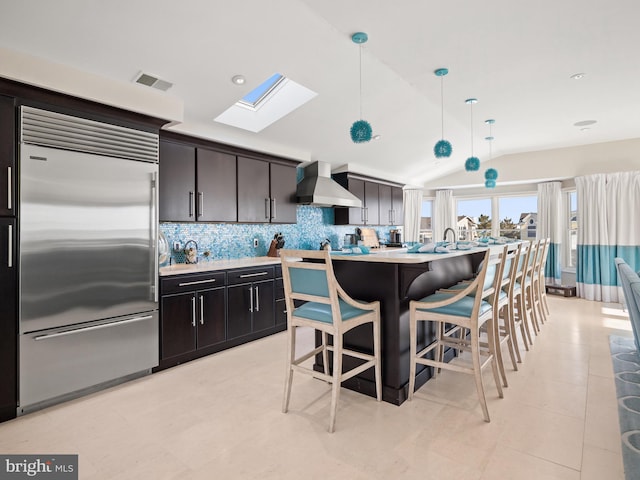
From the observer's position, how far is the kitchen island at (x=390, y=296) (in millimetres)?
2465

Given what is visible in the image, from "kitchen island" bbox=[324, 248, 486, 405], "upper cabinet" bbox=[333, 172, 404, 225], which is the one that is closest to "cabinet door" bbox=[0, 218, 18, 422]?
"kitchen island" bbox=[324, 248, 486, 405]

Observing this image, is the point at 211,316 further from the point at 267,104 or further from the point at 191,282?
the point at 267,104

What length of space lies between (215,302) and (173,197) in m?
1.17

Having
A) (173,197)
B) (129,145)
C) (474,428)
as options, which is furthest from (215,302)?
(474,428)

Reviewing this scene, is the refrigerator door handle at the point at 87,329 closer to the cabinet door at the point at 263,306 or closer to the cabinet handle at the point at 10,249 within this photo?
the cabinet handle at the point at 10,249

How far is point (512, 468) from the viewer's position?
1799mm

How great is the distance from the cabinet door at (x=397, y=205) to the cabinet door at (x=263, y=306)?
12.9 feet

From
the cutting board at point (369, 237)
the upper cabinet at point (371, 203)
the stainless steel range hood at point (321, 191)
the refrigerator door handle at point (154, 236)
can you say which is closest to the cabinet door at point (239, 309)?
the refrigerator door handle at point (154, 236)

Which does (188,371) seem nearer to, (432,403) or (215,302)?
(215,302)

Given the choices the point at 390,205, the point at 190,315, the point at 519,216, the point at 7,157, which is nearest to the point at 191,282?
the point at 190,315

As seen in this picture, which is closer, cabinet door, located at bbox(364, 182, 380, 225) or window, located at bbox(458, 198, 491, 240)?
cabinet door, located at bbox(364, 182, 380, 225)

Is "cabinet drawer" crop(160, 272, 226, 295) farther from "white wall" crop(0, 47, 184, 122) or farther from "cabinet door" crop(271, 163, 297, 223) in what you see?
"white wall" crop(0, 47, 184, 122)

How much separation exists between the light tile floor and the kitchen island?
129 mm

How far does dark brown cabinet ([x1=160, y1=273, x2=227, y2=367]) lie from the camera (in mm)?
3217
